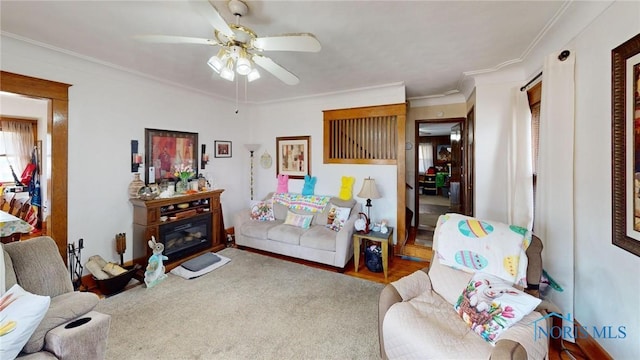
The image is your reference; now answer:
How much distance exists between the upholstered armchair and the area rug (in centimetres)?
49

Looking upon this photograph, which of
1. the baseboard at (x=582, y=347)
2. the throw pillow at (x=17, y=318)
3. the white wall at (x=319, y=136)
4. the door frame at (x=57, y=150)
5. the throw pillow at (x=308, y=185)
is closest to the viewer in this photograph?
the throw pillow at (x=17, y=318)

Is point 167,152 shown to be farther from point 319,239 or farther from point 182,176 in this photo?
point 319,239

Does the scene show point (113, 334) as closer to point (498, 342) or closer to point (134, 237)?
point (134, 237)

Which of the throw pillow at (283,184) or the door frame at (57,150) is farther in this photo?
the throw pillow at (283,184)

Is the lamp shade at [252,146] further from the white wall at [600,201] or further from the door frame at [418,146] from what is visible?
the white wall at [600,201]

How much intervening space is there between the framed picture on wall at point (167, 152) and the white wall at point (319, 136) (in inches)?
51.5

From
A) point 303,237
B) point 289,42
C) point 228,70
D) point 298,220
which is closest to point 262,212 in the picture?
point 298,220

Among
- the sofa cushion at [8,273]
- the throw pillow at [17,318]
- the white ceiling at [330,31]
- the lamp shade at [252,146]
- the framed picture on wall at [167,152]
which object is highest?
the white ceiling at [330,31]

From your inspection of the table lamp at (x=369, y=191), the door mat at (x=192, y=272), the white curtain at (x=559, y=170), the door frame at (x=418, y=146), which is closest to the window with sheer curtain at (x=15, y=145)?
the door mat at (x=192, y=272)

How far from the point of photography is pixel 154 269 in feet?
9.36

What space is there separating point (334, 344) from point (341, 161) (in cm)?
275

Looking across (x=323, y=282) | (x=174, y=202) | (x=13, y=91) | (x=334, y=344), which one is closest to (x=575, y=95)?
(x=334, y=344)

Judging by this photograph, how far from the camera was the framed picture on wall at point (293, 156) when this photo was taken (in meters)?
4.48

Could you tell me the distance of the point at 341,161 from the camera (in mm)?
4180
